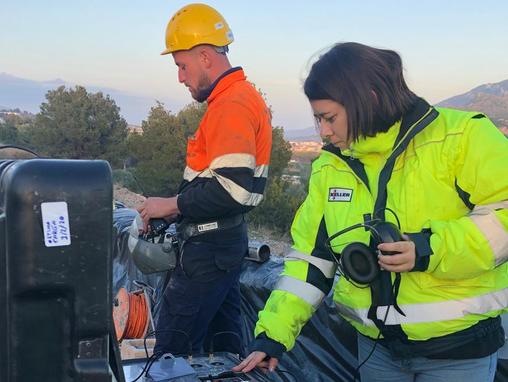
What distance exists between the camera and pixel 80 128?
32094mm

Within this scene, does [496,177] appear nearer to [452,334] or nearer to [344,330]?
[452,334]

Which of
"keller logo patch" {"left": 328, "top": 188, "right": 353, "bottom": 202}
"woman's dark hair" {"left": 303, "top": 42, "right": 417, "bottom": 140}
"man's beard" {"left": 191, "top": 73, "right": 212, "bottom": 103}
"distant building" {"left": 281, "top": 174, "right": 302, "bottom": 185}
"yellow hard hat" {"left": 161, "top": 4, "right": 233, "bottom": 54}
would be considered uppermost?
"yellow hard hat" {"left": 161, "top": 4, "right": 233, "bottom": 54}

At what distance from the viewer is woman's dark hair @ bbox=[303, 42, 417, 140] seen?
197 cm

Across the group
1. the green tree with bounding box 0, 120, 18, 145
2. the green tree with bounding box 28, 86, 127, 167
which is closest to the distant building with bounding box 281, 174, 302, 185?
the green tree with bounding box 28, 86, 127, 167

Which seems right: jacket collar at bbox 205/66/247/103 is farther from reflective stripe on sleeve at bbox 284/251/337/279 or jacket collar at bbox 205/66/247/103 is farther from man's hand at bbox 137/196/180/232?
reflective stripe on sleeve at bbox 284/251/337/279

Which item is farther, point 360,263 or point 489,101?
point 489,101

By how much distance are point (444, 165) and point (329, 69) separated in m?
0.51

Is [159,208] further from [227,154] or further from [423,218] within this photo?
[423,218]

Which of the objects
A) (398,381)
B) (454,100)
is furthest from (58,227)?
(454,100)

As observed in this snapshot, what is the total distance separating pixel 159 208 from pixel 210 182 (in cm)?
40

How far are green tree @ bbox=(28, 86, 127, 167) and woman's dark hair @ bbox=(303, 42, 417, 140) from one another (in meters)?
30.7

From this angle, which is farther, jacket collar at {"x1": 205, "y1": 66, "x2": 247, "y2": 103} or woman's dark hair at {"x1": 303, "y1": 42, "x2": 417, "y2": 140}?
jacket collar at {"x1": 205, "y1": 66, "x2": 247, "y2": 103}

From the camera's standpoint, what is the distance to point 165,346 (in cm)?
314

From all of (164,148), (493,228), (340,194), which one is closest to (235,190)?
(340,194)
